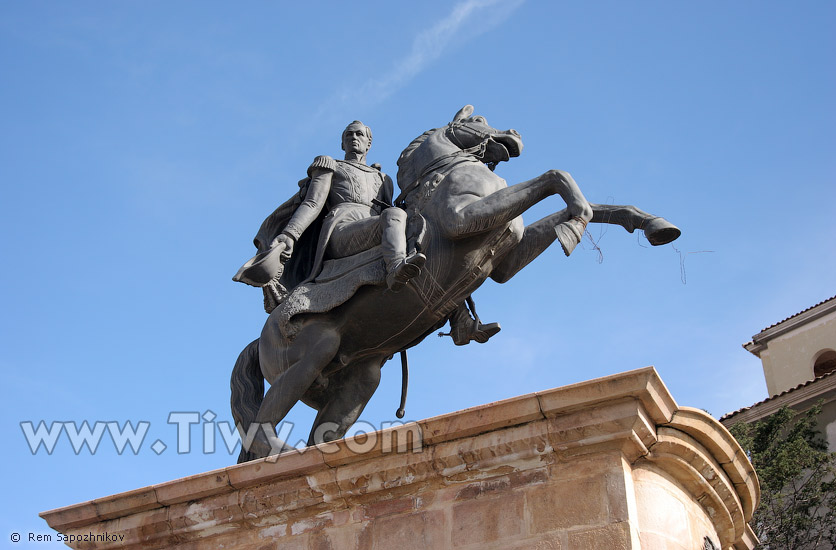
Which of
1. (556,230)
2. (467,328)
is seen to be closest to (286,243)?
(467,328)

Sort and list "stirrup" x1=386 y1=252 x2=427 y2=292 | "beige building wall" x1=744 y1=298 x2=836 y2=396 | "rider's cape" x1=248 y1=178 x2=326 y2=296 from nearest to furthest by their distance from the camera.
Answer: "stirrup" x1=386 y1=252 x2=427 y2=292 < "rider's cape" x1=248 y1=178 x2=326 y2=296 < "beige building wall" x1=744 y1=298 x2=836 y2=396

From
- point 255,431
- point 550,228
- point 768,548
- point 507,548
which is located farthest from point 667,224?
point 768,548

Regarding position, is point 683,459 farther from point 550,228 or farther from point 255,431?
point 255,431

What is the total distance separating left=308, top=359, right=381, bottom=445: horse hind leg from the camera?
309 inches

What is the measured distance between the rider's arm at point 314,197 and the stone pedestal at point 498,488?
2.36 m

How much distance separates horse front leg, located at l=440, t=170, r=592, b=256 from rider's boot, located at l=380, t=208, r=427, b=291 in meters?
0.31

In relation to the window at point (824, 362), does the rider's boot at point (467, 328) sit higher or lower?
lower

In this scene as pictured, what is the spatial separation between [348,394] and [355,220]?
1.32 meters

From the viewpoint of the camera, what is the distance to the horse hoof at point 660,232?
706 centimetres

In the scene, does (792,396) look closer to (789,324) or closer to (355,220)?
(789,324)

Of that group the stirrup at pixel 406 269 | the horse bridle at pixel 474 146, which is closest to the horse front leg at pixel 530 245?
the stirrup at pixel 406 269

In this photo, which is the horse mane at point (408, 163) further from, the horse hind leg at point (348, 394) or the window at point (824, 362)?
the window at point (824, 362)

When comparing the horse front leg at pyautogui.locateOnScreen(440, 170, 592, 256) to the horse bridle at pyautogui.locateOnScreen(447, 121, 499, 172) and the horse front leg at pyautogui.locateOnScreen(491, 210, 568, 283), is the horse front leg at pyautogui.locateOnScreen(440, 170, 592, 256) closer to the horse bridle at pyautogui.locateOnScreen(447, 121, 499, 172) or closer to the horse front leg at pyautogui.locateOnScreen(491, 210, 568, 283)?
the horse front leg at pyautogui.locateOnScreen(491, 210, 568, 283)

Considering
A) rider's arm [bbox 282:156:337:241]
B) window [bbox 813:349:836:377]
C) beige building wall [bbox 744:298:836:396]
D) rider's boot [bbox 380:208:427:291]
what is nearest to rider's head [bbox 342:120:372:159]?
rider's arm [bbox 282:156:337:241]
